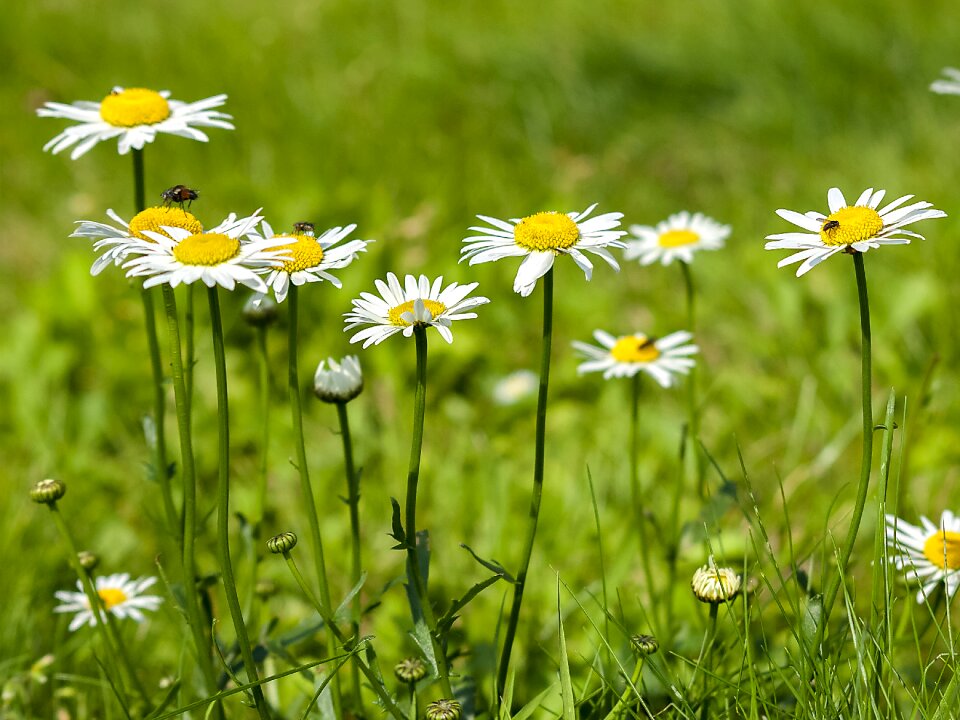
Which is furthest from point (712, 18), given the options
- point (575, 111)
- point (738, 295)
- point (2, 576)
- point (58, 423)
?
point (2, 576)

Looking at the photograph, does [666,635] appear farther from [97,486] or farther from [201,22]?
[201,22]

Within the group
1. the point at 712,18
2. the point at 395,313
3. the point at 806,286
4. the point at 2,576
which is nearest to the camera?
the point at 395,313

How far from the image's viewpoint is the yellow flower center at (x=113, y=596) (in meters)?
1.57

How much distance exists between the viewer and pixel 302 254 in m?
1.12

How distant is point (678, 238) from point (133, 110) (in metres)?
0.97

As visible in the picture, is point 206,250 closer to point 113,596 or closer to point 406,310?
point 406,310

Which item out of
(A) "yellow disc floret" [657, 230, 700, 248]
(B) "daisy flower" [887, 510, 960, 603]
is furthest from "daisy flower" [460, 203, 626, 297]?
(A) "yellow disc floret" [657, 230, 700, 248]

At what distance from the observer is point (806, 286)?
2.83 meters

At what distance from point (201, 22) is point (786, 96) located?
9.01 feet

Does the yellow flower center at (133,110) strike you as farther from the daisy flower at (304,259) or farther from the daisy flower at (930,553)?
the daisy flower at (930,553)

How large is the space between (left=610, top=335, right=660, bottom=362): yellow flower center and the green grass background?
380 millimetres

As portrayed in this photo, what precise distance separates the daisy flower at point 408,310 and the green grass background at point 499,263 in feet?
1.44

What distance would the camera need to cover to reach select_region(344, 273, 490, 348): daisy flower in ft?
3.52

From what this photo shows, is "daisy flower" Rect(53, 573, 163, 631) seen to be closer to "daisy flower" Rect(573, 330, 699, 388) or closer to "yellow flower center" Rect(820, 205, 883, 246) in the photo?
"daisy flower" Rect(573, 330, 699, 388)
